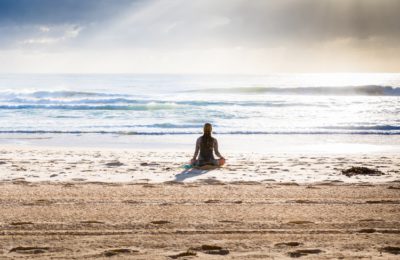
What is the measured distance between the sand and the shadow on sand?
0.02 m

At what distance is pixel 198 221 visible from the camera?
5242mm

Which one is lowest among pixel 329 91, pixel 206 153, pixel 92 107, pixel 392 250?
pixel 392 250

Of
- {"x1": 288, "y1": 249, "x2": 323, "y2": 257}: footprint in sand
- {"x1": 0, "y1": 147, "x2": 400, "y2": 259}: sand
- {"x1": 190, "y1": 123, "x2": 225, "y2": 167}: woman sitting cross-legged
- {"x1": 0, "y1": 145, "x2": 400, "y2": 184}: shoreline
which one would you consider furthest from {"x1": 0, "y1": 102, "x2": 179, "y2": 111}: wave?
{"x1": 288, "y1": 249, "x2": 323, "y2": 257}: footprint in sand

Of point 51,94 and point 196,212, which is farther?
point 51,94

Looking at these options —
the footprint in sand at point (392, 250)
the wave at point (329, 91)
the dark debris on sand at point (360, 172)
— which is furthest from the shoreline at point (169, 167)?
the wave at point (329, 91)

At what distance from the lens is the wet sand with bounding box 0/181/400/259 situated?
4.31 metres

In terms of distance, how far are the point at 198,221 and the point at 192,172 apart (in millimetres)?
3742

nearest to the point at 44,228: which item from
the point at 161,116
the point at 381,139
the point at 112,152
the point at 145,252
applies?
the point at 145,252

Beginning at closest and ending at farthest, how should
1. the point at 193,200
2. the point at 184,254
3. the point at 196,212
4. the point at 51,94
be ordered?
1. the point at 184,254
2. the point at 196,212
3. the point at 193,200
4. the point at 51,94

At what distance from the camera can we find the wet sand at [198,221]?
4309 millimetres

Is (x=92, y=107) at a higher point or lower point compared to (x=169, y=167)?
higher

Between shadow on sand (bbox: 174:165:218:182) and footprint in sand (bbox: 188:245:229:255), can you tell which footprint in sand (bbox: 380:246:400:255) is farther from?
shadow on sand (bbox: 174:165:218:182)

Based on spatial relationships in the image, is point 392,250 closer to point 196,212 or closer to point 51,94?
point 196,212

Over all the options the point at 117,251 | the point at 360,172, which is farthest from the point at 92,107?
the point at 117,251
